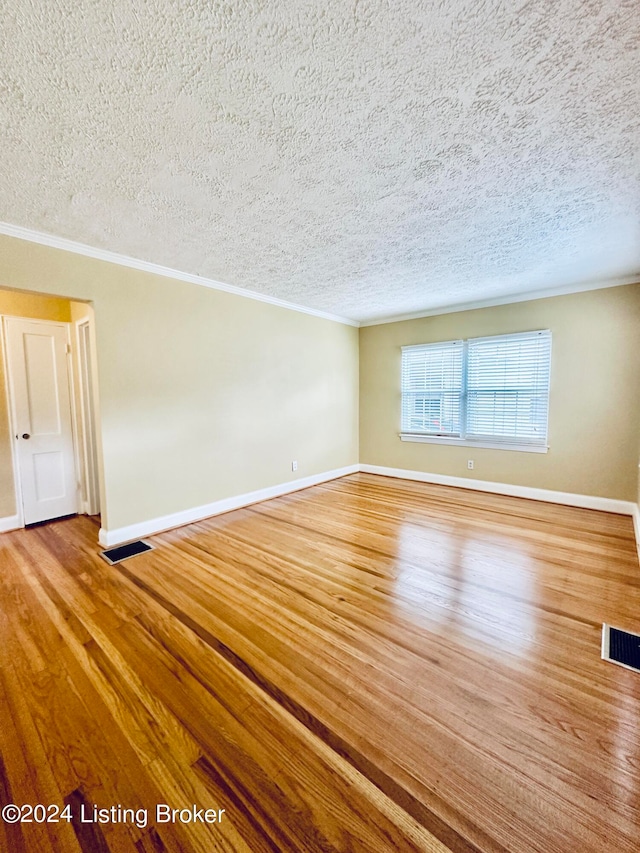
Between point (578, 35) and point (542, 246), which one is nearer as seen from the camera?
point (578, 35)

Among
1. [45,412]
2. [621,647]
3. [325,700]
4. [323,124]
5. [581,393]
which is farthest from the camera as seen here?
[581,393]

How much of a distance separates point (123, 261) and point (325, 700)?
11.7 ft

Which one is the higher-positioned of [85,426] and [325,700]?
[85,426]

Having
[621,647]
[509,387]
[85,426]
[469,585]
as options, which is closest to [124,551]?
[85,426]

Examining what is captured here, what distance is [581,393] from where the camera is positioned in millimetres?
3873

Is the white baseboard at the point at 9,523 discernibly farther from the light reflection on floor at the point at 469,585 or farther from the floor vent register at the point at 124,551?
the light reflection on floor at the point at 469,585

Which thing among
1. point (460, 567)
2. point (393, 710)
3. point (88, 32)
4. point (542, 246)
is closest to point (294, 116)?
point (88, 32)

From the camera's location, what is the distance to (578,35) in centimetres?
117

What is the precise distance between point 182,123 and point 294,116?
518mm

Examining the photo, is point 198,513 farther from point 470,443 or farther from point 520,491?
point 520,491

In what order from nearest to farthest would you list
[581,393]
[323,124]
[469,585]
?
[323,124] < [469,585] < [581,393]

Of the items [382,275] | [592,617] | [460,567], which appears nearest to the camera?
[592,617]

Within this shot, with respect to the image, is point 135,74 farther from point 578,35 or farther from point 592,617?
point 592,617

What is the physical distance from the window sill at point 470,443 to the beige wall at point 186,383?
1535mm
